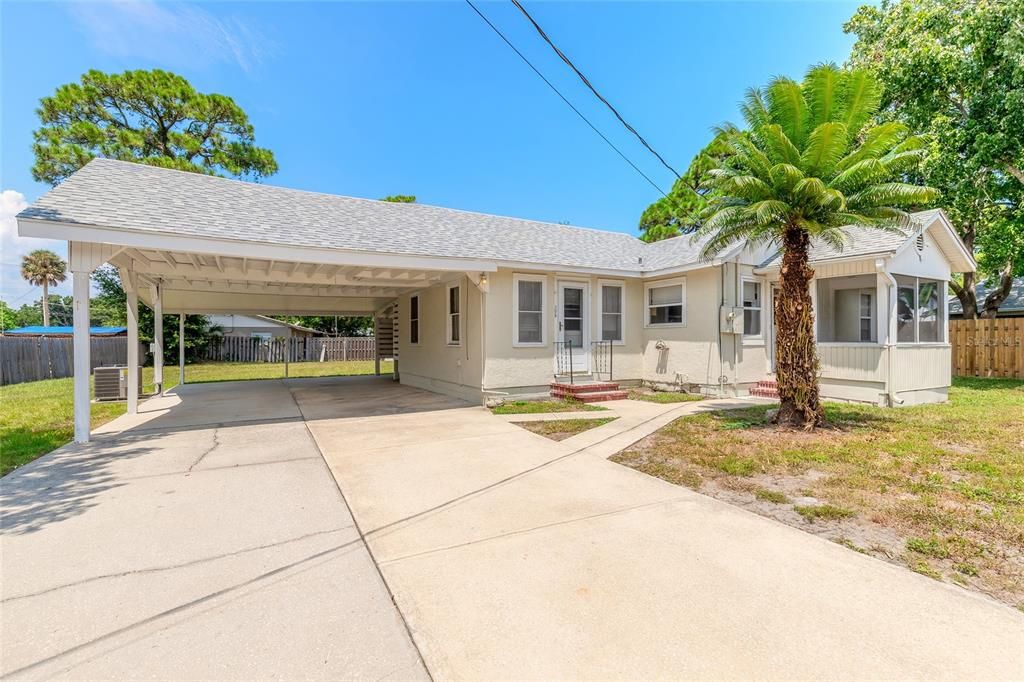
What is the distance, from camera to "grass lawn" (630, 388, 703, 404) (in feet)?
34.8

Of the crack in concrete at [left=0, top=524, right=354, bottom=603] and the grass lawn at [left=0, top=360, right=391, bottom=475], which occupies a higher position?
the grass lawn at [left=0, top=360, right=391, bottom=475]

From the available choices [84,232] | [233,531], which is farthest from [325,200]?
[233,531]

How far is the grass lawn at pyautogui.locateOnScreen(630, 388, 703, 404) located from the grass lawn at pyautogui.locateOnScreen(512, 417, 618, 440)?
A: 9.11ft

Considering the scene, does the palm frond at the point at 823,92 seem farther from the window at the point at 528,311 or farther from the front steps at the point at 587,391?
the front steps at the point at 587,391

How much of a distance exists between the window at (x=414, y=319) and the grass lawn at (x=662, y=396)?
6.62m

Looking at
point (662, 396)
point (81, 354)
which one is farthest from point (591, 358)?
point (81, 354)

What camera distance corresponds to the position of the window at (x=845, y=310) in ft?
37.6

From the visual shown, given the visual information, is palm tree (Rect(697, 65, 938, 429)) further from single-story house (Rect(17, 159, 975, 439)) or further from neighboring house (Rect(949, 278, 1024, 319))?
neighboring house (Rect(949, 278, 1024, 319))

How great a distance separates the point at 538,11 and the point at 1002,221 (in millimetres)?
15716

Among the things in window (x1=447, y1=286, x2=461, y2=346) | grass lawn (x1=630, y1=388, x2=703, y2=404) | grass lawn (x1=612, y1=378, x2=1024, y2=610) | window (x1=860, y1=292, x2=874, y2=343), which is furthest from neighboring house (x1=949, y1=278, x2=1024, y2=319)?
window (x1=447, y1=286, x2=461, y2=346)

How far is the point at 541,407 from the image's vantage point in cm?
975

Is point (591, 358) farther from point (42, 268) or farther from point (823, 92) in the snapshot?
point (42, 268)

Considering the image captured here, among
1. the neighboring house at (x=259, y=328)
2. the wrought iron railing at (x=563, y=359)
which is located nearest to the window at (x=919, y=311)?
the wrought iron railing at (x=563, y=359)

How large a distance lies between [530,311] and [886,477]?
287 inches
